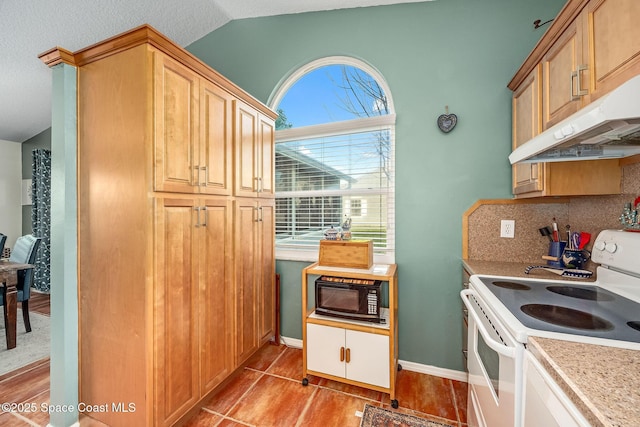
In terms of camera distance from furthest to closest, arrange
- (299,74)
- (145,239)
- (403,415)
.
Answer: (299,74) → (403,415) → (145,239)

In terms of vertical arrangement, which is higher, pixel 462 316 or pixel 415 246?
pixel 415 246

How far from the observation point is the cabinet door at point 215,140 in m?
1.71

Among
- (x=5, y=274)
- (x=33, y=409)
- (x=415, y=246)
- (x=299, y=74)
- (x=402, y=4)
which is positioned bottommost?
(x=33, y=409)

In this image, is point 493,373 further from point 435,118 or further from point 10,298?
point 10,298

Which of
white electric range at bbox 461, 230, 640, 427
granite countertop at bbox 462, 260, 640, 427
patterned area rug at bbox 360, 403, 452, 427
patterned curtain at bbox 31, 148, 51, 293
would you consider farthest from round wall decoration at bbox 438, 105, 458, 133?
patterned curtain at bbox 31, 148, 51, 293

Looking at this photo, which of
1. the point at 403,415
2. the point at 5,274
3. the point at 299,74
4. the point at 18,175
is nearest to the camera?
the point at 403,415

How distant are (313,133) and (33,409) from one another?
117 inches

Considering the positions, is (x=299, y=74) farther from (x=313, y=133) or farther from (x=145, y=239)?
(x=145, y=239)

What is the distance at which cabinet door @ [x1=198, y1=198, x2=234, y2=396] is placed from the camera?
5.62 ft

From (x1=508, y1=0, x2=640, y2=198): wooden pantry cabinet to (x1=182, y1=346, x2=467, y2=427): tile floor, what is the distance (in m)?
1.53

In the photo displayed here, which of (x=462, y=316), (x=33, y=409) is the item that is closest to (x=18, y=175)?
(x=33, y=409)

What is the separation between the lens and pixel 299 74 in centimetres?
266

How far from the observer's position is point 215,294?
182 centimetres

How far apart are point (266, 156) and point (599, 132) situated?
83.5 inches
